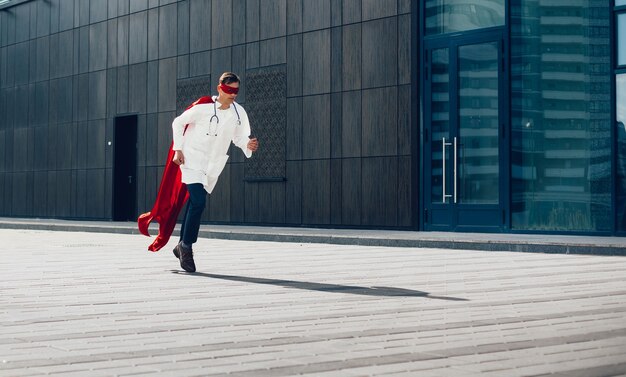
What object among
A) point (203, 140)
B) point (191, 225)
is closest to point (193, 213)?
point (191, 225)

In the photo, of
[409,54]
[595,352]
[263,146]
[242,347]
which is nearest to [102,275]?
[242,347]

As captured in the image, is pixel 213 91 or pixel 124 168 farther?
pixel 124 168

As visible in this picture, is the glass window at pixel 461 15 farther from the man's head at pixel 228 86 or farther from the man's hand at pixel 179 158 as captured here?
the man's hand at pixel 179 158

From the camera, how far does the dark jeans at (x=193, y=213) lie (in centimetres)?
900

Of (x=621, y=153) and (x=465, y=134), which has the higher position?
(x=465, y=134)

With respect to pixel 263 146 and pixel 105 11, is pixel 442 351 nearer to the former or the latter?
pixel 263 146

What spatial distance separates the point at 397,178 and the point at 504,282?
9889 millimetres

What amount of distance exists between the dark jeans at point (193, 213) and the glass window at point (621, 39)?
8314 mm

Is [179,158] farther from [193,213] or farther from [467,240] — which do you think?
[467,240]

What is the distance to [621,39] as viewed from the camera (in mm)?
14969

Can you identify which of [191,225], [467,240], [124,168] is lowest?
[467,240]

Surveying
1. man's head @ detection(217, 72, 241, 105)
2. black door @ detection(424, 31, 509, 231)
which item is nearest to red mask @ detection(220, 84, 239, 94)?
man's head @ detection(217, 72, 241, 105)

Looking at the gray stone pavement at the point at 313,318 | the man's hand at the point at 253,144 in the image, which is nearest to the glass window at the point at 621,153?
the gray stone pavement at the point at 313,318

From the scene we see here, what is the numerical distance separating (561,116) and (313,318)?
10.7 metres
